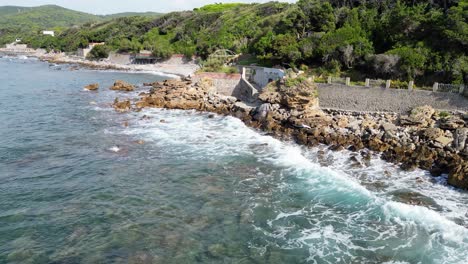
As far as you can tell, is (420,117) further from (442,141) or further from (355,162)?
(355,162)

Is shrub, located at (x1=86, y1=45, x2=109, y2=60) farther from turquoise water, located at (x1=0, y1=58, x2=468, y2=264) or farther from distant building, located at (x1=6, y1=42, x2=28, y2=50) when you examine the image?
turquoise water, located at (x1=0, y1=58, x2=468, y2=264)

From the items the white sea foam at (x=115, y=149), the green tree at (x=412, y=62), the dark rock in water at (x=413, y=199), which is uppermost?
the green tree at (x=412, y=62)

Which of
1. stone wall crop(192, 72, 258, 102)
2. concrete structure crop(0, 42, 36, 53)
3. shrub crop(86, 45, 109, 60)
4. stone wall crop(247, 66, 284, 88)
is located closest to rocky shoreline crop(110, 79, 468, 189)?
stone wall crop(247, 66, 284, 88)

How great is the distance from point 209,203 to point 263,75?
2671 cm

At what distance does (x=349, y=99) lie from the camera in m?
33.8

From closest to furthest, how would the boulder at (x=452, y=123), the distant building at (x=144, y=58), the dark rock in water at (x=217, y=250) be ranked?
the dark rock in water at (x=217, y=250), the boulder at (x=452, y=123), the distant building at (x=144, y=58)

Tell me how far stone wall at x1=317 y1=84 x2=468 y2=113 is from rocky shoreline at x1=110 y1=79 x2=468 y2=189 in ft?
2.31

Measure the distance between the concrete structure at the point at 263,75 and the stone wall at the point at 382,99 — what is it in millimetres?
6363

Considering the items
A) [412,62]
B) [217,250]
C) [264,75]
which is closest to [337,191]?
[217,250]

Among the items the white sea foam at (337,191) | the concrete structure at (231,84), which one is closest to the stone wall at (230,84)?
the concrete structure at (231,84)

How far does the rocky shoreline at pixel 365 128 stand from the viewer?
81.1ft

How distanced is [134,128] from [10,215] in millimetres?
15664

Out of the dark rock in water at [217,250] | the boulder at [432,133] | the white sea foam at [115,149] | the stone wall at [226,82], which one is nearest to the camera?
the dark rock in water at [217,250]

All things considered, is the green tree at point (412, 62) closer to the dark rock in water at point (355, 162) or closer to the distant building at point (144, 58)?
the dark rock in water at point (355, 162)
